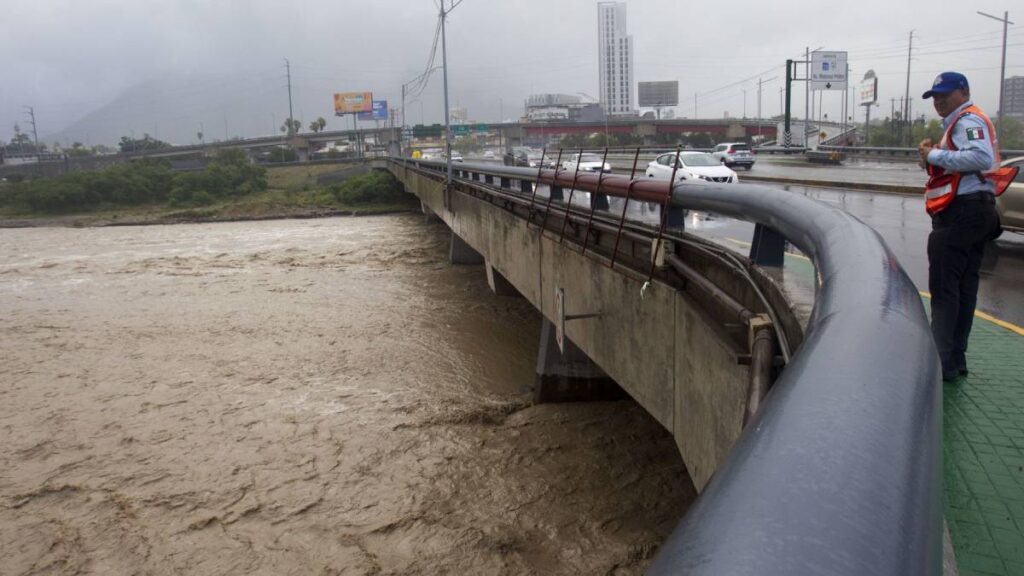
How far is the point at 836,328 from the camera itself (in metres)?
1.48

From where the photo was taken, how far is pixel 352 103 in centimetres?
12512

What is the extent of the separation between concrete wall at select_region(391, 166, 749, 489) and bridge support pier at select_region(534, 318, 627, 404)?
98cm

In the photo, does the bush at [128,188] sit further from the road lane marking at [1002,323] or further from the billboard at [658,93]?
the billboard at [658,93]

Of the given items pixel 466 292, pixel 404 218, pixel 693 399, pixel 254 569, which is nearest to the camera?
pixel 693 399

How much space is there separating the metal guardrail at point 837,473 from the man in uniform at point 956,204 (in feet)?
10.4

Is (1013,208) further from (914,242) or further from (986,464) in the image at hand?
(986,464)

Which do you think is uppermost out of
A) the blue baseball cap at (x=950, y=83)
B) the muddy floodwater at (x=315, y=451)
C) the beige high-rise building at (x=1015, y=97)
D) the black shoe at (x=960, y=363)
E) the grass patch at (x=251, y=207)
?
the beige high-rise building at (x=1015, y=97)

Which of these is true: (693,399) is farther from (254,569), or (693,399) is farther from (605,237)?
(254,569)

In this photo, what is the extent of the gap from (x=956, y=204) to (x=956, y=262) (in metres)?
0.33

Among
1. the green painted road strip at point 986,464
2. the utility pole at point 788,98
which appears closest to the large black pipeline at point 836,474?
the green painted road strip at point 986,464

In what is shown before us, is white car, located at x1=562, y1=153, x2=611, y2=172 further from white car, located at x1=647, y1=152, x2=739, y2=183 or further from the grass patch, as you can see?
the grass patch

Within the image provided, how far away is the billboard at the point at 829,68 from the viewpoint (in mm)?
60969

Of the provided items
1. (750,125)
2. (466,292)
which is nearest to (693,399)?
(466,292)

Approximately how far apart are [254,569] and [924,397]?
701 cm
